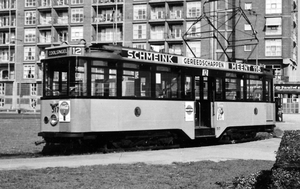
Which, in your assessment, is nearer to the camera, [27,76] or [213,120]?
[213,120]

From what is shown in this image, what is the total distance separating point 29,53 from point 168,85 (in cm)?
6414

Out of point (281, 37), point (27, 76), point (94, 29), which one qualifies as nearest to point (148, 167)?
point (281, 37)

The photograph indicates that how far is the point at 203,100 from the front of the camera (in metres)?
18.5

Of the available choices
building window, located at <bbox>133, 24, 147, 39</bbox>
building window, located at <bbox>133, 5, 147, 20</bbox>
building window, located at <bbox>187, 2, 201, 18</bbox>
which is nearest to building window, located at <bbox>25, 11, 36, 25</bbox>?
building window, located at <bbox>133, 5, 147, 20</bbox>

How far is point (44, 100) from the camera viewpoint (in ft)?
49.5

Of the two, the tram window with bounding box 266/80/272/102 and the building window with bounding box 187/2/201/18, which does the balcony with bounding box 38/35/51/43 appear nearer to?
the building window with bounding box 187/2/201/18

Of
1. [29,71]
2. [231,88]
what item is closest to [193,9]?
[29,71]

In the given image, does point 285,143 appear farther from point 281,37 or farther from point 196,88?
point 281,37

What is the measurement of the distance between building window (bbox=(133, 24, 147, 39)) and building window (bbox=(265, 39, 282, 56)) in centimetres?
1759

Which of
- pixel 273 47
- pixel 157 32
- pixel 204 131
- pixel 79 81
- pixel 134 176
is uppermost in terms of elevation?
pixel 157 32

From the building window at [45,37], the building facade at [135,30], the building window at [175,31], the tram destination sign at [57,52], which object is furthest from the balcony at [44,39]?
the tram destination sign at [57,52]

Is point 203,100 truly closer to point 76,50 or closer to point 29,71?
point 76,50

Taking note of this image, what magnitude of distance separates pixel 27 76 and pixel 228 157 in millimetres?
67712

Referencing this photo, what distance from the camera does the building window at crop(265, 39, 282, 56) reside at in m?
66.1
